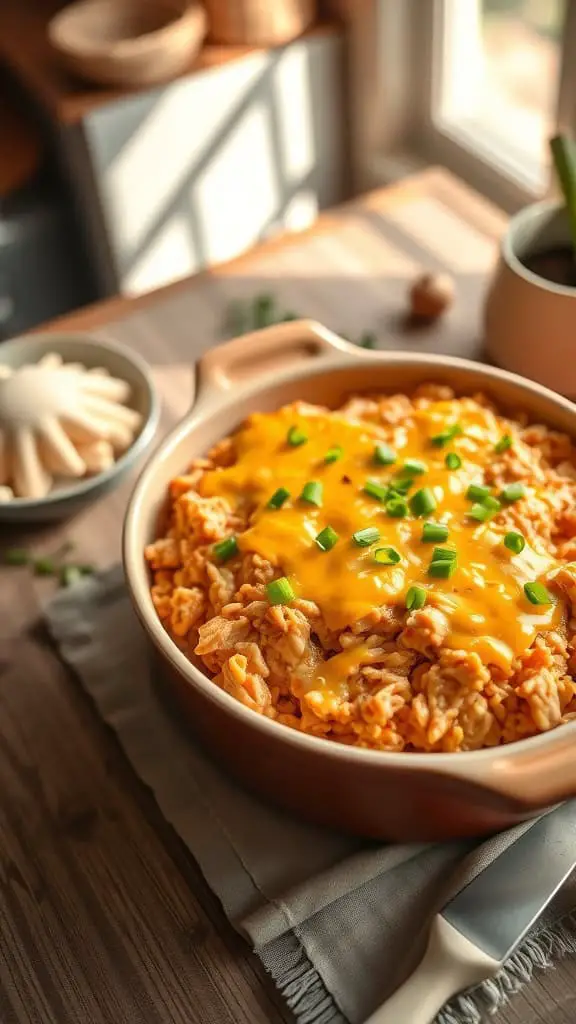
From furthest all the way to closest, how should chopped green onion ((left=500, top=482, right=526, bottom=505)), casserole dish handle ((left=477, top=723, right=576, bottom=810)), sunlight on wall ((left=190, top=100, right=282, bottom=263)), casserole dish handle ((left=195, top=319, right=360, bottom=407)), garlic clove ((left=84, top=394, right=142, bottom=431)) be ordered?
1. sunlight on wall ((left=190, top=100, right=282, bottom=263))
2. garlic clove ((left=84, top=394, right=142, bottom=431))
3. casserole dish handle ((left=195, top=319, right=360, bottom=407))
4. chopped green onion ((left=500, top=482, right=526, bottom=505))
5. casserole dish handle ((left=477, top=723, right=576, bottom=810))

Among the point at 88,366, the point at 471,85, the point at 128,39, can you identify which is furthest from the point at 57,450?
the point at 471,85

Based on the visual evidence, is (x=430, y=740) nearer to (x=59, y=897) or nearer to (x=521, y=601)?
(x=521, y=601)

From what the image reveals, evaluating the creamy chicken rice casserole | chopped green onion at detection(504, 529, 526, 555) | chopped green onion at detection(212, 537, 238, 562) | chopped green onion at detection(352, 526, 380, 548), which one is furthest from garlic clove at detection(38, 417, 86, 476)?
chopped green onion at detection(504, 529, 526, 555)

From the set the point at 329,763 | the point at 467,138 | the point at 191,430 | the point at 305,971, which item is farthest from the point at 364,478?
the point at 467,138

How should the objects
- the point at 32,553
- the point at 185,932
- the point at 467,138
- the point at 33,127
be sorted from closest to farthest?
1. the point at 185,932
2. the point at 32,553
3. the point at 467,138
4. the point at 33,127

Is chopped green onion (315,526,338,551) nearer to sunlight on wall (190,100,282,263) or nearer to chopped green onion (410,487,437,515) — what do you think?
chopped green onion (410,487,437,515)

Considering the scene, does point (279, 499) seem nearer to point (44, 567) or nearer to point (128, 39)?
point (44, 567)
